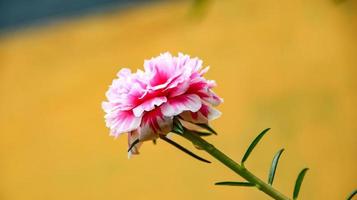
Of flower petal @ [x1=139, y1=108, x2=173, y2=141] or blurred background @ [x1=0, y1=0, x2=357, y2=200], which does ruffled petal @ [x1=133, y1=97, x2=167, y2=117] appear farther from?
blurred background @ [x1=0, y1=0, x2=357, y2=200]

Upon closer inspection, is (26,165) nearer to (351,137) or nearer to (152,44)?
(152,44)

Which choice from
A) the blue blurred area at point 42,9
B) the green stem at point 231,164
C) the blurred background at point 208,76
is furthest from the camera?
the blue blurred area at point 42,9

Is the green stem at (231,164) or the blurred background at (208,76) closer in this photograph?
the green stem at (231,164)

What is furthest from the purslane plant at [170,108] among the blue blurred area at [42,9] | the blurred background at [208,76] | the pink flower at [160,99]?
the blue blurred area at [42,9]

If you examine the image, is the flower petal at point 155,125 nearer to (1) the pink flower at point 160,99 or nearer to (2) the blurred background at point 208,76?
(1) the pink flower at point 160,99

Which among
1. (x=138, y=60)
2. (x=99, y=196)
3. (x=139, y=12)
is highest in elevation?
(x=139, y=12)

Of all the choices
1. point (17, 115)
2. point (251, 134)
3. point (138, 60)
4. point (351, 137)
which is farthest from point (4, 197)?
point (351, 137)
